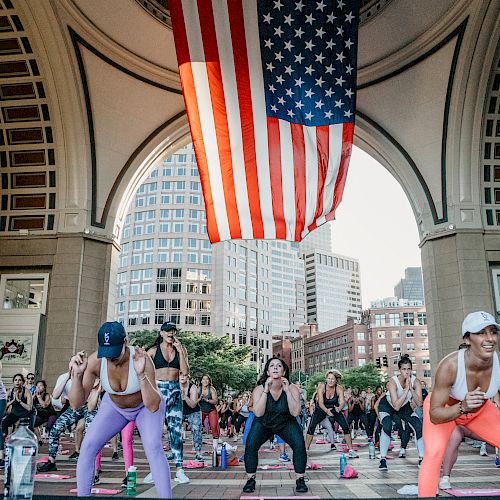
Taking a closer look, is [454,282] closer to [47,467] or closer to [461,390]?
[47,467]

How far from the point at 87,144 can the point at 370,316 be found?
108m

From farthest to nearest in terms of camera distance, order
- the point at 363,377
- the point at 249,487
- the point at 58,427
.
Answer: the point at 363,377, the point at 58,427, the point at 249,487

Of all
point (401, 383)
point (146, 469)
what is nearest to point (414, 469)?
point (401, 383)

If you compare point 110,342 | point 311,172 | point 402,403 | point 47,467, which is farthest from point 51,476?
point 311,172

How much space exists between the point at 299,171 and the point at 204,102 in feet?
9.05

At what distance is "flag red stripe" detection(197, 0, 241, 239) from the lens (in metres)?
12.1

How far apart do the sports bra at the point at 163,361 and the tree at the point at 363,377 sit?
80474mm

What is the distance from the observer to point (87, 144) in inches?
859

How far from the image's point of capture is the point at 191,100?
12.2m

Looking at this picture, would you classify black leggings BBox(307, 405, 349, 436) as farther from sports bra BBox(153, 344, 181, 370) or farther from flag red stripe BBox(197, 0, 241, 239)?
flag red stripe BBox(197, 0, 241, 239)

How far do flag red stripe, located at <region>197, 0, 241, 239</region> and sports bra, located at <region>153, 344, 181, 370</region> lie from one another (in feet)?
12.7

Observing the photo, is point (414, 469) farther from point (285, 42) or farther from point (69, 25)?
point (69, 25)

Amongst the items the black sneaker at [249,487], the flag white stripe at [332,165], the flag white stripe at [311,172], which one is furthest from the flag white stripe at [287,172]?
the black sneaker at [249,487]

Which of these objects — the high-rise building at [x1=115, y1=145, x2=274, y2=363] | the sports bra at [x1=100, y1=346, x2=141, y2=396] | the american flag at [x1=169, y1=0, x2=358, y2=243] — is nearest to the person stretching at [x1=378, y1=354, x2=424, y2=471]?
the american flag at [x1=169, y1=0, x2=358, y2=243]
